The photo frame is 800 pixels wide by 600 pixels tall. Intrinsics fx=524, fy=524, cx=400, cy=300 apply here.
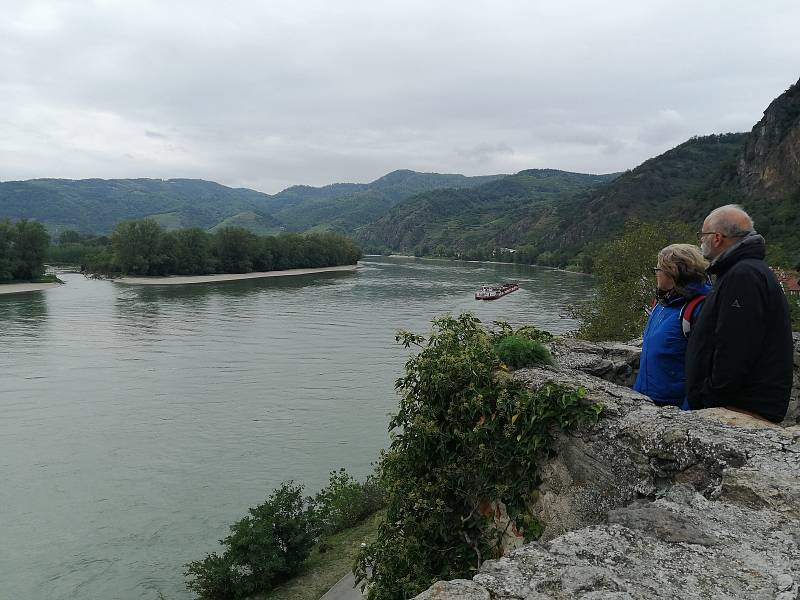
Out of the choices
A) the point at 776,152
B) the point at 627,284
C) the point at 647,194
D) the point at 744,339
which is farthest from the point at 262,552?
the point at 647,194

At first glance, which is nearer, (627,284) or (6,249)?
(627,284)

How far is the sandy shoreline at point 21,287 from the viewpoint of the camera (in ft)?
254

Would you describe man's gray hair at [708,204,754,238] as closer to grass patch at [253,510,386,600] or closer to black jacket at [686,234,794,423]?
black jacket at [686,234,794,423]

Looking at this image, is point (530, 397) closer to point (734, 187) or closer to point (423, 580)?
point (423, 580)

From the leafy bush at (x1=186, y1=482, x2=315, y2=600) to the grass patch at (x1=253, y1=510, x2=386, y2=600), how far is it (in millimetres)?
266

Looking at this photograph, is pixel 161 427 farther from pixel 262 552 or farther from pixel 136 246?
pixel 136 246

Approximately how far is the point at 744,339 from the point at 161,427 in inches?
924

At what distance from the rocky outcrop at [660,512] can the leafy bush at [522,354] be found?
38.2 inches

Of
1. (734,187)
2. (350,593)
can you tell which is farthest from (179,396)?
(734,187)

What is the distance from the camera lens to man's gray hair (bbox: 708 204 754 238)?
471 cm

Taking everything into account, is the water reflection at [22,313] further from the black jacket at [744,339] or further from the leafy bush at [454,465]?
the black jacket at [744,339]

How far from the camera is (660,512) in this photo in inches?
150

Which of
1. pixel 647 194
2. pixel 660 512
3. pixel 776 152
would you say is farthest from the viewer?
pixel 647 194

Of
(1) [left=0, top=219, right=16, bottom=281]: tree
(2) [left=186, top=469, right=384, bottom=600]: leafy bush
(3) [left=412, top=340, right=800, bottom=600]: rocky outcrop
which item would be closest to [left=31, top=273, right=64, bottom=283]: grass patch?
(1) [left=0, top=219, right=16, bottom=281]: tree
